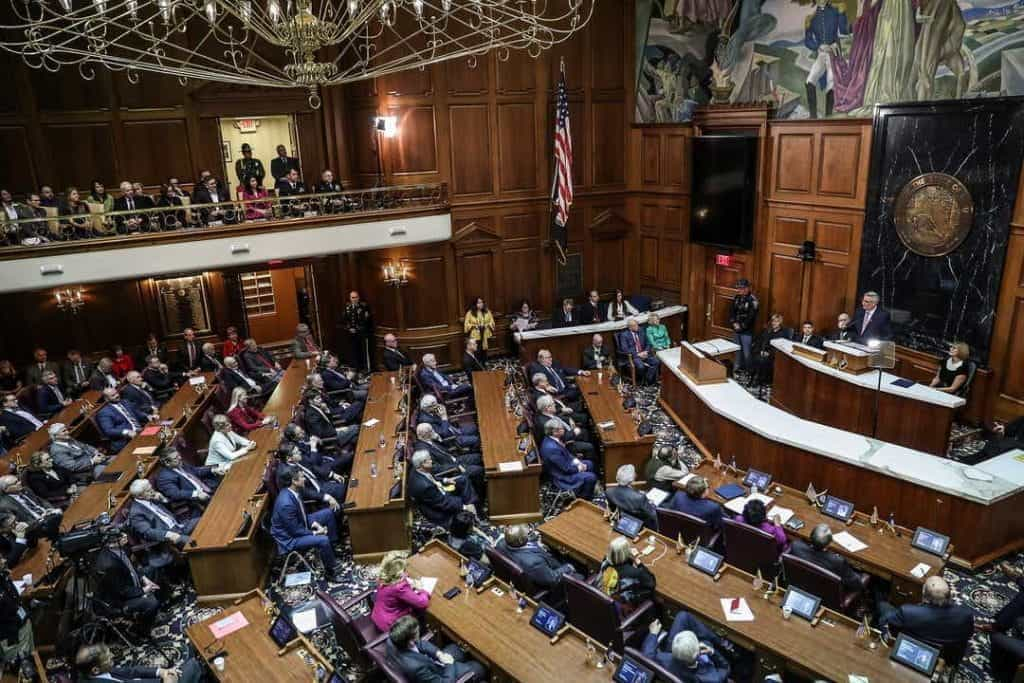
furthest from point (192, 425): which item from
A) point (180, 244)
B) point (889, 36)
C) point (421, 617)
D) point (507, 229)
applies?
point (889, 36)

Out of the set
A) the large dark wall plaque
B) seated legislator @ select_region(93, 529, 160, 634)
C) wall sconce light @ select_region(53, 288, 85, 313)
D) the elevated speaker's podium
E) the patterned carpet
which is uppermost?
the large dark wall plaque

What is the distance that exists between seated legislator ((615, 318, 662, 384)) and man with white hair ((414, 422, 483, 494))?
4423mm

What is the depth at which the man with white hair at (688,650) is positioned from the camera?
4.80m

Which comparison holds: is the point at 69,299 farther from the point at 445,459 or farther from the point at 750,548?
the point at 750,548

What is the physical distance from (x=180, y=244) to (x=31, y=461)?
169 inches

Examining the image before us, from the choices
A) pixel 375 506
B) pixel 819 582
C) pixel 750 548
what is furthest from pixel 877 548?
pixel 375 506

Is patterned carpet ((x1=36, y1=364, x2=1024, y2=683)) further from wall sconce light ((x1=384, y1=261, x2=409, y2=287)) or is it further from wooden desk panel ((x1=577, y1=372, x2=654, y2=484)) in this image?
wall sconce light ((x1=384, y1=261, x2=409, y2=287))

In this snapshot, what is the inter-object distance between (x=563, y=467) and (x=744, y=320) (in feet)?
19.4

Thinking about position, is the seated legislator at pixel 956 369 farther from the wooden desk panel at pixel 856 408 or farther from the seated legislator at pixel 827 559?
the seated legislator at pixel 827 559

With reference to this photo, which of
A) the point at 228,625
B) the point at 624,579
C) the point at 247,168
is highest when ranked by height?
the point at 247,168

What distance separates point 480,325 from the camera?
1419cm

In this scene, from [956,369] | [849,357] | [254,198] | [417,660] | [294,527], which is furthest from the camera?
[254,198]

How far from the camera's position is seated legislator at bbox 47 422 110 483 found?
30.0 feet

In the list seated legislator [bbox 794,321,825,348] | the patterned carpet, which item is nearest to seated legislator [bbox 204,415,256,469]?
the patterned carpet
